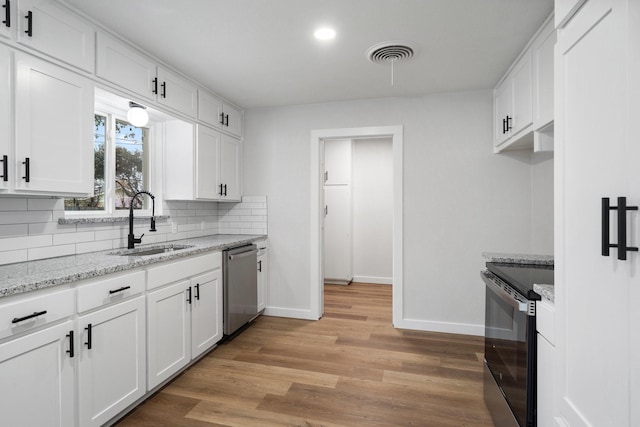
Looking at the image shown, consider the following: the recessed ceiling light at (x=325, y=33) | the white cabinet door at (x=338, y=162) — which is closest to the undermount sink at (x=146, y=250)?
the recessed ceiling light at (x=325, y=33)

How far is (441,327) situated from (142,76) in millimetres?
3445

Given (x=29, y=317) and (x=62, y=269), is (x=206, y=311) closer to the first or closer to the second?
(x=62, y=269)

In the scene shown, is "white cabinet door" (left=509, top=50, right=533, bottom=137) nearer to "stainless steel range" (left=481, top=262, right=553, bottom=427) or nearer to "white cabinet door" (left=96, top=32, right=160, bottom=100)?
"stainless steel range" (left=481, top=262, right=553, bottom=427)

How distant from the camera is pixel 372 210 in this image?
5.43 metres

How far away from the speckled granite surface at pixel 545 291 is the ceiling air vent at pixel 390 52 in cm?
178

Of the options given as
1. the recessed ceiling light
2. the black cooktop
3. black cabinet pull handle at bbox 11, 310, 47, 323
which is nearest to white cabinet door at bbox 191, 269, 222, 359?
black cabinet pull handle at bbox 11, 310, 47, 323

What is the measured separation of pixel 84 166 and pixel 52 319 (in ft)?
3.04

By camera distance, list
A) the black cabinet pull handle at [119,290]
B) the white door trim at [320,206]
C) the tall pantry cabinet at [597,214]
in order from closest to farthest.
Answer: the tall pantry cabinet at [597,214], the black cabinet pull handle at [119,290], the white door trim at [320,206]

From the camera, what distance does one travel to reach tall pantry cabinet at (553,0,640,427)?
2.72 ft

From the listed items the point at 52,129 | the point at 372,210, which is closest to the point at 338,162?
the point at 372,210

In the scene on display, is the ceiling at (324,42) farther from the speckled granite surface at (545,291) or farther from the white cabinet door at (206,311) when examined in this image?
the white cabinet door at (206,311)

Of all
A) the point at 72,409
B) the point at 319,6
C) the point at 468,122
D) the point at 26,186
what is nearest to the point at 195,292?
the point at 72,409

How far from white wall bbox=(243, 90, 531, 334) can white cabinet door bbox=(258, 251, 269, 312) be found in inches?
18.7

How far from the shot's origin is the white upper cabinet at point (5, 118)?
156 centimetres
